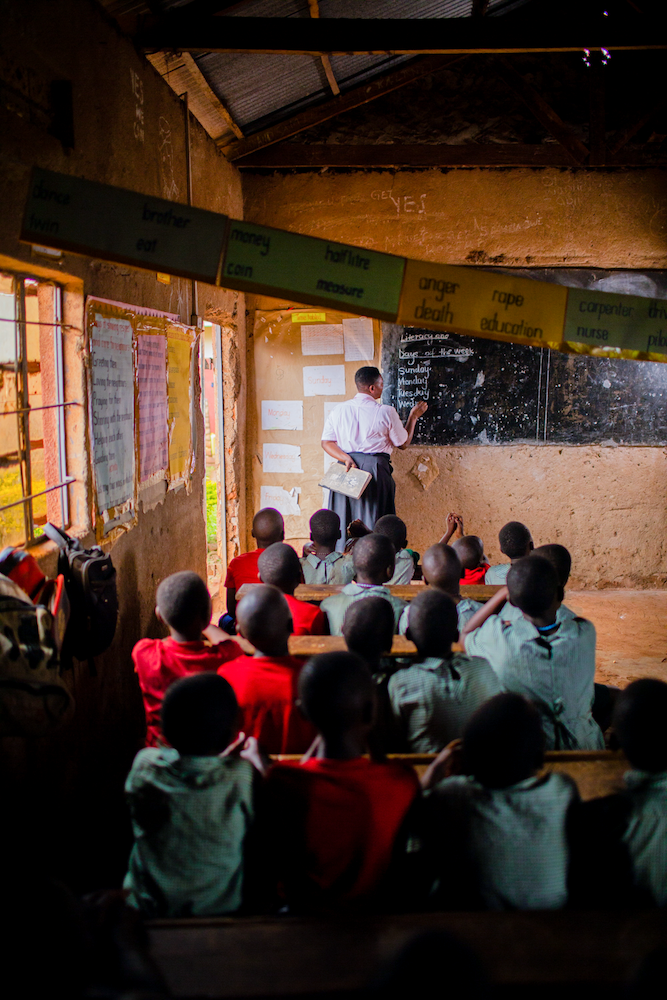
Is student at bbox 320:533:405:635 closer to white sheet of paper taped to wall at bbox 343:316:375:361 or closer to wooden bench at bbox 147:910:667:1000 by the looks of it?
wooden bench at bbox 147:910:667:1000

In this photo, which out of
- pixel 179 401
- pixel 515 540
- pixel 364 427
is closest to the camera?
pixel 515 540

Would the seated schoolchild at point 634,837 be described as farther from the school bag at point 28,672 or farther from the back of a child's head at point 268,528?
the back of a child's head at point 268,528

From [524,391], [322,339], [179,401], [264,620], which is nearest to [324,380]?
[322,339]

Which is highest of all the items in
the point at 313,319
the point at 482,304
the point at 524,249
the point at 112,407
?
the point at 524,249

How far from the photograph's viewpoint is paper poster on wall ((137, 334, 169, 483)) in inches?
157

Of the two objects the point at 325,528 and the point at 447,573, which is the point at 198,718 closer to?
the point at 447,573

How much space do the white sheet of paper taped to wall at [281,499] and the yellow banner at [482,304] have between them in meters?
4.42

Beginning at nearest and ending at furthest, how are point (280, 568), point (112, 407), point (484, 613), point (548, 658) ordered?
point (548, 658), point (484, 613), point (280, 568), point (112, 407)

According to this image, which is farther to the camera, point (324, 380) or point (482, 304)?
point (324, 380)

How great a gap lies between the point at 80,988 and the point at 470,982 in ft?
1.83

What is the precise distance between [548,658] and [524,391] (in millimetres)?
4273

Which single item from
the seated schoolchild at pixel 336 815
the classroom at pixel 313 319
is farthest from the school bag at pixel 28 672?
the seated schoolchild at pixel 336 815

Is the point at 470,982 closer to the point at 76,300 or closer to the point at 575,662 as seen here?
the point at 575,662

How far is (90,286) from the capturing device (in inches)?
125
